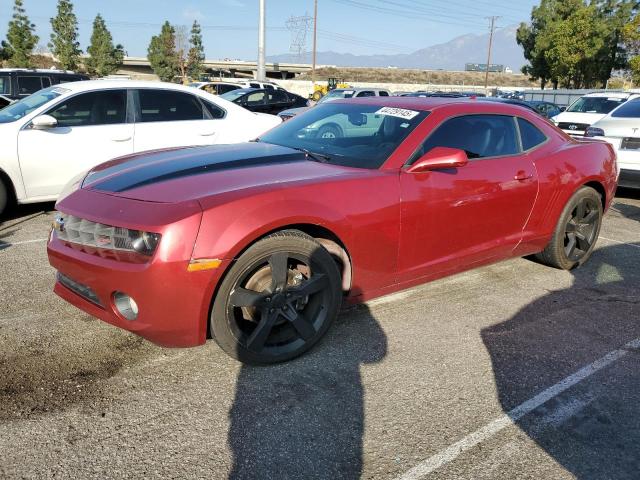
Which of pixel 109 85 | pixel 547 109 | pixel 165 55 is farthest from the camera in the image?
pixel 165 55

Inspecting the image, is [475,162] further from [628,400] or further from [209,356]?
[209,356]

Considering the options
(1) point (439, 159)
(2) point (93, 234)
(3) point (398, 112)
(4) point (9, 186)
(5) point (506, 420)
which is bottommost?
(5) point (506, 420)

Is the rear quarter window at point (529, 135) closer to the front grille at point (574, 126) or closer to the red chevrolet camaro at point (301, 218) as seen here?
the red chevrolet camaro at point (301, 218)

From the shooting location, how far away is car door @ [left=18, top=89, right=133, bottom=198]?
19.3 ft

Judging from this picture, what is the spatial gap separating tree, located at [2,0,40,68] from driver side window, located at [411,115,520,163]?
51.2m

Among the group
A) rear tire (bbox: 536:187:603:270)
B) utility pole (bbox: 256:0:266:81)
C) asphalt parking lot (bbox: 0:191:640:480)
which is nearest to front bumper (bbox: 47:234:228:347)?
asphalt parking lot (bbox: 0:191:640:480)

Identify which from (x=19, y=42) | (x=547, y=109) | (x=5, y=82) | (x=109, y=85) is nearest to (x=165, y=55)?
(x=19, y=42)

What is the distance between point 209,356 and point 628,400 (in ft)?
7.56

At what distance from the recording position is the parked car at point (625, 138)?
7905 millimetres

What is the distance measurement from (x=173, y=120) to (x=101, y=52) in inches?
2469

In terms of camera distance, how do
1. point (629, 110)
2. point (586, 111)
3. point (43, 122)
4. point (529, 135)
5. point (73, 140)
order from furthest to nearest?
point (586, 111) < point (629, 110) < point (73, 140) < point (43, 122) < point (529, 135)

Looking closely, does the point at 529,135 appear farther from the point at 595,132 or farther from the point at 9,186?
the point at 9,186

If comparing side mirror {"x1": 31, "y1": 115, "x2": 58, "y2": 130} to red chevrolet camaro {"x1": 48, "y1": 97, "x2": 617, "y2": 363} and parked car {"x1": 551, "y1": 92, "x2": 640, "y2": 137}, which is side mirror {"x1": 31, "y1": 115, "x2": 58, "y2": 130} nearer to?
red chevrolet camaro {"x1": 48, "y1": 97, "x2": 617, "y2": 363}

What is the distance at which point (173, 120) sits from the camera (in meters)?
6.72
